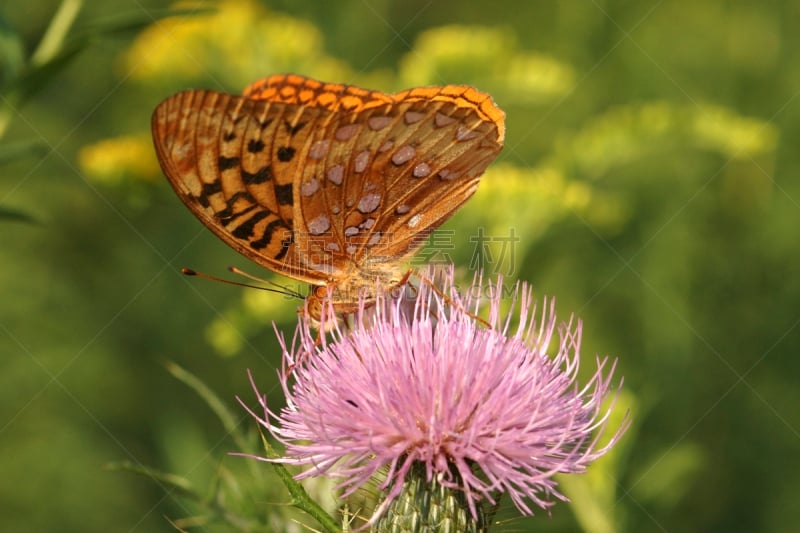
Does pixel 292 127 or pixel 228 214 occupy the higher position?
pixel 292 127

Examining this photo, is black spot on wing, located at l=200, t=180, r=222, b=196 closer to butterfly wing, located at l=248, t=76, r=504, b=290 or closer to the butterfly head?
butterfly wing, located at l=248, t=76, r=504, b=290

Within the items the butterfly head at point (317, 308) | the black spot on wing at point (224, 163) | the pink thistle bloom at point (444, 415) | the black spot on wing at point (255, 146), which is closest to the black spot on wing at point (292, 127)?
the black spot on wing at point (255, 146)

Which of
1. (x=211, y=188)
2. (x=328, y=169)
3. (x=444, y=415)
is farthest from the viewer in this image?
(x=328, y=169)

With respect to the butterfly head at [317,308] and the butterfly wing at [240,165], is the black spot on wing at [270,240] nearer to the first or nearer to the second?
the butterfly wing at [240,165]

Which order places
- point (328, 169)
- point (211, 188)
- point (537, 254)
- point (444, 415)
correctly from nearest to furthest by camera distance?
point (444, 415) → point (211, 188) → point (328, 169) → point (537, 254)

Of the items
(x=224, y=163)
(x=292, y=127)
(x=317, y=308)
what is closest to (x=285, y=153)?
(x=292, y=127)

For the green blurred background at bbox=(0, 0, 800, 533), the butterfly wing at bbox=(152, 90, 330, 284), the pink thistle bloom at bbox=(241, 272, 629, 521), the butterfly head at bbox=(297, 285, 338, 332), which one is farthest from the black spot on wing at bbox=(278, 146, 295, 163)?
the green blurred background at bbox=(0, 0, 800, 533)

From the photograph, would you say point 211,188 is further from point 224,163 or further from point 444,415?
point 444,415

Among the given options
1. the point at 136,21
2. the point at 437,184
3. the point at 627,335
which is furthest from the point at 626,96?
the point at 136,21
